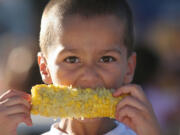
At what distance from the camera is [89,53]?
252 centimetres

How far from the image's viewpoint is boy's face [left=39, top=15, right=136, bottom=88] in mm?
2525

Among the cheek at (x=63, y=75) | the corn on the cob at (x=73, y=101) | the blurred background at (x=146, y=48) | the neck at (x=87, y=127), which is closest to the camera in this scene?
the corn on the cob at (x=73, y=101)

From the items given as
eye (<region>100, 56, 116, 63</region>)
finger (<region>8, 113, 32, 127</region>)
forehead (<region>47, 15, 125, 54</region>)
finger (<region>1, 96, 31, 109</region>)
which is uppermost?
forehead (<region>47, 15, 125, 54</region>)

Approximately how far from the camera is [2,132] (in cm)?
238

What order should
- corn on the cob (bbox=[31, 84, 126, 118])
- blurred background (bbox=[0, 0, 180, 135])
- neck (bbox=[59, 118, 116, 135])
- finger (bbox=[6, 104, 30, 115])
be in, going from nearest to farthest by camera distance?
finger (bbox=[6, 104, 30, 115]) → corn on the cob (bbox=[31, 84, 126, 118]) → neck (bbox=[59, 118, 116, 135]) → blurred background (bbox=[0, 0, 180, 135])

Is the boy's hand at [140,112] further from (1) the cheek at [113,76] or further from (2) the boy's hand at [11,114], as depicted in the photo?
(2) the boy's hand at [11,114]

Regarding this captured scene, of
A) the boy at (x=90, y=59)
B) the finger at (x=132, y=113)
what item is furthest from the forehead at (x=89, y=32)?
the finger at (x=132, y=113)

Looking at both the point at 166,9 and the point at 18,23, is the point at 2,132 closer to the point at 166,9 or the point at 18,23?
the point at 18,23

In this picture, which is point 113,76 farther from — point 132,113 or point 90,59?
point 132,113

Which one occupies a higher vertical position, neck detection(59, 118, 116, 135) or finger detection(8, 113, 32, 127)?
finger detection(8, 113, 32, 127)

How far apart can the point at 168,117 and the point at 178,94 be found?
57 cm

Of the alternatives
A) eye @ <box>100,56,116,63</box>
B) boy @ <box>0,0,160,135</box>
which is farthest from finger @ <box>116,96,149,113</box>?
eye @ <box>100,56,116,63</box>

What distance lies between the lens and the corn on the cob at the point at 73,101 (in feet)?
8.12

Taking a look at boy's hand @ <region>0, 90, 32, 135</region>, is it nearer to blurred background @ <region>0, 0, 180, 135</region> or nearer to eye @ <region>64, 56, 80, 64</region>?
eye @ <region>64, 56, 80, 64</region>
